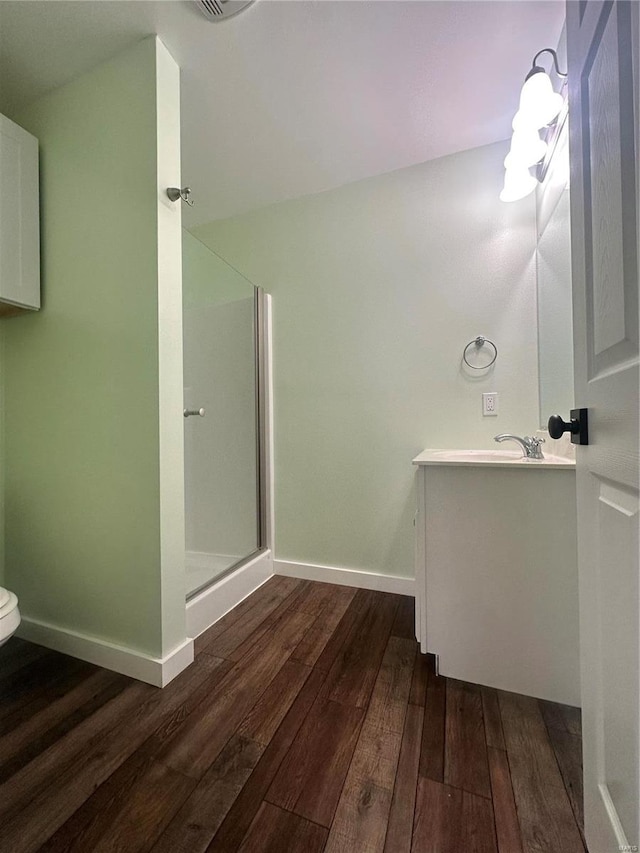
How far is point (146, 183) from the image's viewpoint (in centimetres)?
125

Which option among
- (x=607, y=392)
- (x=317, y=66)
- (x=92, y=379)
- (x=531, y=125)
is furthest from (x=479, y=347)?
(x=92, y=379)

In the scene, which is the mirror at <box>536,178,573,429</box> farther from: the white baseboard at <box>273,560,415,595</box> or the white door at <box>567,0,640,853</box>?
the white baseboard at <box>273,560,415,595</box>

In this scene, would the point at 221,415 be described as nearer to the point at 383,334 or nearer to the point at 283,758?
the point at 383,334

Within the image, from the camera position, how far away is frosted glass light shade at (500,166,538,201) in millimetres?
1491

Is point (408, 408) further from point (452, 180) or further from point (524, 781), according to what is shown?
point (524, 781)

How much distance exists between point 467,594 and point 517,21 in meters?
2.13

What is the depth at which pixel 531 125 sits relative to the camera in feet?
4.24

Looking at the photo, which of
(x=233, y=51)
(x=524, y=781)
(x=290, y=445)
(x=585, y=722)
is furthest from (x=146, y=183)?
(x=524, y=781)

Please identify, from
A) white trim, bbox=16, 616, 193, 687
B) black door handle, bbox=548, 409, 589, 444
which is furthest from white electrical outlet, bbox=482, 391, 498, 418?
white trim, bbox=16, 616, 193, 687

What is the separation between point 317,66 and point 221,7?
0.40m

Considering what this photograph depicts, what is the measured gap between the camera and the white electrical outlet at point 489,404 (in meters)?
1.71

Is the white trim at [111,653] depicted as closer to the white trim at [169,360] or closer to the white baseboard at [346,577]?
the white trim at [169,360]

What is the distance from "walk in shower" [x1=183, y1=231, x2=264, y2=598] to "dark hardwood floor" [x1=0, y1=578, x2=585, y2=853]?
636 millimetres

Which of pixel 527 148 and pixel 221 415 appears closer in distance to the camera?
pixel 527 148
